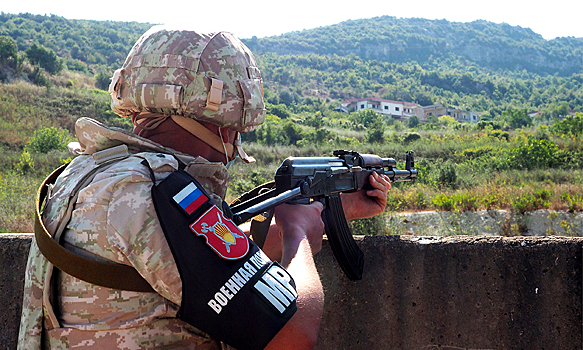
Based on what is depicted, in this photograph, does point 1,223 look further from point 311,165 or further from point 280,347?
point 280,347

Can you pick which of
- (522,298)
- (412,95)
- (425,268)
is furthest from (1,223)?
(412,95)

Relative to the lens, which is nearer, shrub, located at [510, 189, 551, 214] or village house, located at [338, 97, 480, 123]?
shrub, located at [510, 189, 551, 214]

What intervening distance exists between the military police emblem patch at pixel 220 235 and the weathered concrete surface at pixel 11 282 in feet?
6.91

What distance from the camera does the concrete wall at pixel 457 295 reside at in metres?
2.54

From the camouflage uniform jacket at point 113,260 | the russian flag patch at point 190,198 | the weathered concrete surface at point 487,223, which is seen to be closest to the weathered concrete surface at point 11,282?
the camouflage uniform jacket at point 113,260

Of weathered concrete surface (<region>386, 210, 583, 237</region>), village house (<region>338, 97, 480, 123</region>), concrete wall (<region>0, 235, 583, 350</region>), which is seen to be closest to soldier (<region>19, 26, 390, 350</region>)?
concrete wall (<region>0, 235, 583, 350</region>)

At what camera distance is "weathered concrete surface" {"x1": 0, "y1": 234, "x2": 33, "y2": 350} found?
115 inches

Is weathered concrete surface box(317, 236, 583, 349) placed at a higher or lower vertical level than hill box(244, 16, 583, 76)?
higher

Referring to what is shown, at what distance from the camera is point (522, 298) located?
2572 millimetres

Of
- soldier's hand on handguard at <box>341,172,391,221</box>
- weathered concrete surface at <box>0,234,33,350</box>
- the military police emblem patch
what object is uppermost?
the military police emblem patch

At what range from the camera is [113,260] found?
145 centimetres

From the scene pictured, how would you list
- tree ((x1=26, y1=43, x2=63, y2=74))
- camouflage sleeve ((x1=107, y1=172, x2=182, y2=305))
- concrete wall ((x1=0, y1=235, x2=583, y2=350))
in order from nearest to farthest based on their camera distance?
1. camouflage sleeve ((x1=107, y1=172, x2=182, y2=305))
2. concrete wall ((x1=0, y1=235, x2=583, y2=350))
3. tree ((x1=26, y1=43, x2=63, y2=74))

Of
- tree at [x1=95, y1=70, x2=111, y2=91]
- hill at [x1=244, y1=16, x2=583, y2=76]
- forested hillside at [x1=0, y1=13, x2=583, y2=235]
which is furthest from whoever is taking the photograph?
hill at [x1=244, y1=16, x2=583, y2=76]

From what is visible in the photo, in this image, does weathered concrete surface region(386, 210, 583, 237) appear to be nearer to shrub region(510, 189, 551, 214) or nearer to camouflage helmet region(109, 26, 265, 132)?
shrub region(510, 189, 551, 214)
